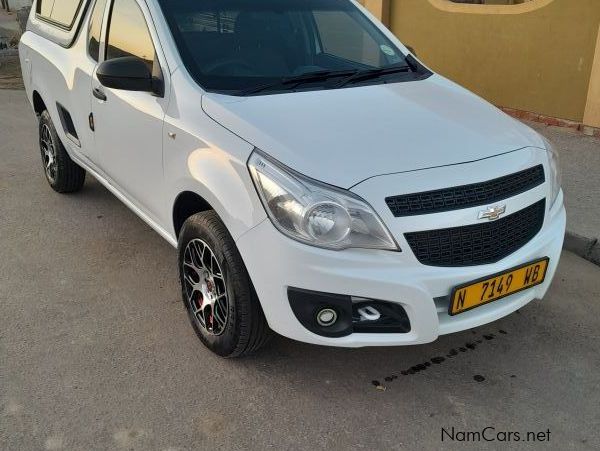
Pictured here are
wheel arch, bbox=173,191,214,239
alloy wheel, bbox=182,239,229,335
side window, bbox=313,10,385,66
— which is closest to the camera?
alloy wheel, bbox=182,239,229,335

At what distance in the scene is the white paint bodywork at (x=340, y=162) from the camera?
2279 mm

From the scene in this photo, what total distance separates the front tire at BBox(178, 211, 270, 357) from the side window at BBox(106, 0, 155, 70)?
1.00 meters

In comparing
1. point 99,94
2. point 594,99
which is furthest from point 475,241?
point 594,99

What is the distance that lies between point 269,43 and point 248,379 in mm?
1781

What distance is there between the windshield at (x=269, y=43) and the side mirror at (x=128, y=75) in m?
0.20

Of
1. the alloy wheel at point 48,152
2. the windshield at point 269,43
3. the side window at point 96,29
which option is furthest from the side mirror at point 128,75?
the alloy wheel at point 48,152

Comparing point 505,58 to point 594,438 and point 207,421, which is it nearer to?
point 594,438

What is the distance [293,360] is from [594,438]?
1.33 meters

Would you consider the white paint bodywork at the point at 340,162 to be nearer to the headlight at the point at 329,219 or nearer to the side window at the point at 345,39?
the headlight at the point at 329,219

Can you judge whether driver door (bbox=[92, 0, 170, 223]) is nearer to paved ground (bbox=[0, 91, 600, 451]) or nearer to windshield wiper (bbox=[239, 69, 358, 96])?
windshield wiper (bbox=[239, 69, 358, 96])

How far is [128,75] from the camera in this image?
2881mm

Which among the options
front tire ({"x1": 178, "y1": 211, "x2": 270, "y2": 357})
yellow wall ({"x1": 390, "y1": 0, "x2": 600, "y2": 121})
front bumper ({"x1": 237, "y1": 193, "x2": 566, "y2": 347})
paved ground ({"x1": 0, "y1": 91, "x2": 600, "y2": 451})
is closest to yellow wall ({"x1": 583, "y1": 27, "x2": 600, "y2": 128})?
yellow wall ({"x1": 390, "y1": 0, "x2": 600, "y2": 121})

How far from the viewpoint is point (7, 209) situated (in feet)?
15.7

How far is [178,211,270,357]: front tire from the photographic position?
8.34ft
